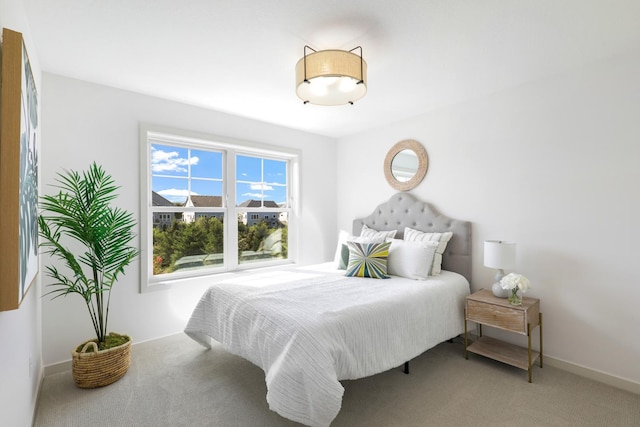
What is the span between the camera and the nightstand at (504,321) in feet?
7.79

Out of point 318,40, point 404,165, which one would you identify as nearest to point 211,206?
point 318,40

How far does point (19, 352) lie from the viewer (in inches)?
63.5

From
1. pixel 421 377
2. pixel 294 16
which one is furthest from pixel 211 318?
pixel 294 16

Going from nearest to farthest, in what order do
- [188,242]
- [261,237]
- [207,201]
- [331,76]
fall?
[331,76]
[188,242]
[207,201]
[261,237]

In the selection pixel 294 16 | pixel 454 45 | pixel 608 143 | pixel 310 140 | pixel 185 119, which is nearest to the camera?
pixel 294 16

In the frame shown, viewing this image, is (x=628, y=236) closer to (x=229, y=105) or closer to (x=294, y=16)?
(x=294, y=16)

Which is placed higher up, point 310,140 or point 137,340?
point 310,140

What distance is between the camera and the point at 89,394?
2.21 meters

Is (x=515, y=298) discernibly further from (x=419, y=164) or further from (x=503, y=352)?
(x=419, y=164)

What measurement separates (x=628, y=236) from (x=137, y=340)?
4314 millimetres

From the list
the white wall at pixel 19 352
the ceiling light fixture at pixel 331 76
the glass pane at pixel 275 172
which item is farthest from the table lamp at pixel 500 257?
the white wall at pixel 19 352

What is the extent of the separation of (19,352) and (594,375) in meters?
3.90

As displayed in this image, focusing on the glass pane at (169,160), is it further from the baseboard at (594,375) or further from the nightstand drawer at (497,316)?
the baseboard at (594,375)

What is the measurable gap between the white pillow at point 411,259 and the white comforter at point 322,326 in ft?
0.38
